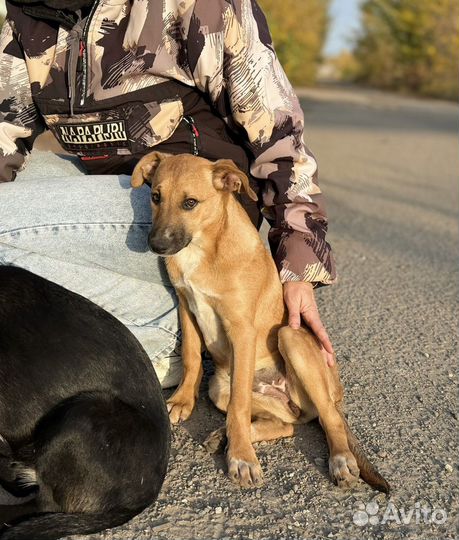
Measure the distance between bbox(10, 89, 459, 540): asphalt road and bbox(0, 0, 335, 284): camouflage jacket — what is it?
69 cm

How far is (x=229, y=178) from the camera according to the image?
2.89 metres


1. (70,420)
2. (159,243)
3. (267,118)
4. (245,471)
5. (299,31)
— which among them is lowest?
(299,31)

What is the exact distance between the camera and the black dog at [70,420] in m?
2.11

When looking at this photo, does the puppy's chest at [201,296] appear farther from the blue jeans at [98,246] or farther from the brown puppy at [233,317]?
the blue jeans at [98,246]

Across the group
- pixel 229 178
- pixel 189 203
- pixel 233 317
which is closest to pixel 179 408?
pixel 233 317

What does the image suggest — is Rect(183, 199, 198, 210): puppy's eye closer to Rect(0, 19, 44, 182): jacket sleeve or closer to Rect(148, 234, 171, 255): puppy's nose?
Rect(148, 234, 171, 255): puppy's nose

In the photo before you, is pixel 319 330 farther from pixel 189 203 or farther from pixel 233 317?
pixel 189 203

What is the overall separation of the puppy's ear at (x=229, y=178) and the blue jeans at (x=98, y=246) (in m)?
0.36

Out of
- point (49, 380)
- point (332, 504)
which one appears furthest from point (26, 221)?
point (332, 504)

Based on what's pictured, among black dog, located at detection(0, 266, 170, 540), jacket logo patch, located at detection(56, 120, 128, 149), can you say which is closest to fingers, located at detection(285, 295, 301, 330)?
black dog, located at detection(0, 266, 170, 540)

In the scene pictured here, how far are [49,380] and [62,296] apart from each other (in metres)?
0.31

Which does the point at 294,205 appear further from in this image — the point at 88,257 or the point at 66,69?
the point at 66,69

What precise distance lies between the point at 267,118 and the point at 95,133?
0.75m

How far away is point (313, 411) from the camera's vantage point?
289 centimetres
